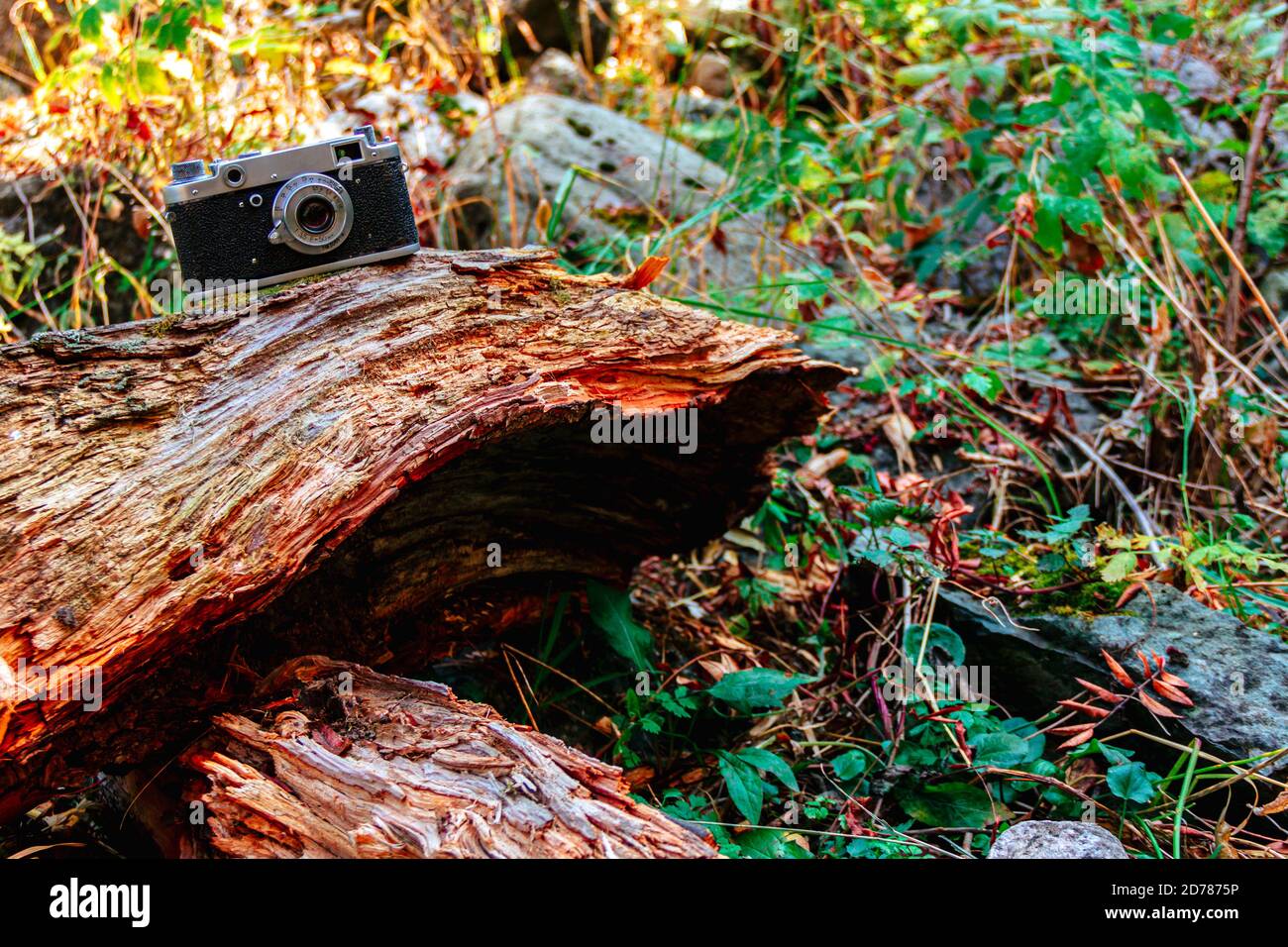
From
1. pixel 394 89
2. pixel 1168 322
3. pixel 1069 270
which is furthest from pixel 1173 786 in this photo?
pixel 394 89

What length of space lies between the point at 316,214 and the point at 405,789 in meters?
1.28

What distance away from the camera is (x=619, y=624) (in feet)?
8.25

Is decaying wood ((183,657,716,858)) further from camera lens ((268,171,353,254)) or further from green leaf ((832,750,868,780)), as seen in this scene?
camera lens ((268,171,353,254))

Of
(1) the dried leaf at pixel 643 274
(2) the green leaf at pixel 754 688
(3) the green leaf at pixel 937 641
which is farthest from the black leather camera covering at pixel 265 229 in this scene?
(3) the green leaf at pixel 937 641

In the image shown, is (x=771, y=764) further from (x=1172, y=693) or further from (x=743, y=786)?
(x=1172, y=693)

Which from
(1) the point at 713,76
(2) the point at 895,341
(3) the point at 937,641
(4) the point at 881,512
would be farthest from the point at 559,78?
(3) the point at 937,641

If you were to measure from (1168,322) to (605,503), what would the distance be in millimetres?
2292

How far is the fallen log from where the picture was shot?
1662 millimetres

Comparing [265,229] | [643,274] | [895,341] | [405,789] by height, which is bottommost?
[405,789]

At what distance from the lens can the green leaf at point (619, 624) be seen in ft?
8.09

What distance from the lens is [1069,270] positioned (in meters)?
3.88

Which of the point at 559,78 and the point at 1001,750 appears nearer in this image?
the point at 1001,750

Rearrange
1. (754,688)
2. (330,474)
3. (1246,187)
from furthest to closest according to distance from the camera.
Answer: (1246,187) < (754,688) < (330,474)
